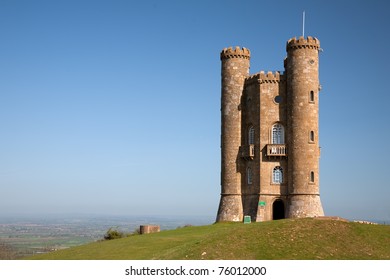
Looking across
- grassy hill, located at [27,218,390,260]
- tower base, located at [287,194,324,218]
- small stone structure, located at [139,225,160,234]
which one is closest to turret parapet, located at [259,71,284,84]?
tower base, located at [287,194,324,218]

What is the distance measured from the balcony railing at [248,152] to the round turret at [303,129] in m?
3.98

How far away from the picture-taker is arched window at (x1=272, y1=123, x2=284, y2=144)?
2427 inches

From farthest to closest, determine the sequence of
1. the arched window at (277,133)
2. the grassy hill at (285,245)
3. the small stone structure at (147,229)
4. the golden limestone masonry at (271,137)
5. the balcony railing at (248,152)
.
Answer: the balcony railing at (248,152) → the arched window at (277,133) → the golden limestone masonry at (271,137) → the small stone structure at (147,229) → the grassy hill at (285,245)

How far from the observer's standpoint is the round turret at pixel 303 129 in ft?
195

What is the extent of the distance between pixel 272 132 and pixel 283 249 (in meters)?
31.2

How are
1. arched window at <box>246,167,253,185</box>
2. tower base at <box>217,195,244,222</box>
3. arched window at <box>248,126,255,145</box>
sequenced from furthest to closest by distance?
1. arched window at <box>248,126,255,145</box>
2. tower base at <box>217,195,244,222</box>
3. arched window at <box>246,167,253,185</box>

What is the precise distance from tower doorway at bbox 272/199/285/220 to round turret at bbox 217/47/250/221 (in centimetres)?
349

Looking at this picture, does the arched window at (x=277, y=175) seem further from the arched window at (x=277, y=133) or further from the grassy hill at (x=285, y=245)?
the grassy hill at (x=285, y=245)

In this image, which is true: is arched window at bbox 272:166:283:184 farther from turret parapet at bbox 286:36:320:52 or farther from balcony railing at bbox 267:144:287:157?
turret parapet at bbox 286:36:320:52

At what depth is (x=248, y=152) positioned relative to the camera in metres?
62.3

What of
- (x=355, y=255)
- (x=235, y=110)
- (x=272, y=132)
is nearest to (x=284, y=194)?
(x=272, y=132)

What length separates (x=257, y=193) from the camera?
61.5 metres

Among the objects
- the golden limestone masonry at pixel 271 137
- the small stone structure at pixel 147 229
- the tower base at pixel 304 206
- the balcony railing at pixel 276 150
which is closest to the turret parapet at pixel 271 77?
the golden limestone masonry at pixel 271 137

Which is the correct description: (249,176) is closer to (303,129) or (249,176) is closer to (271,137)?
(271,137)
